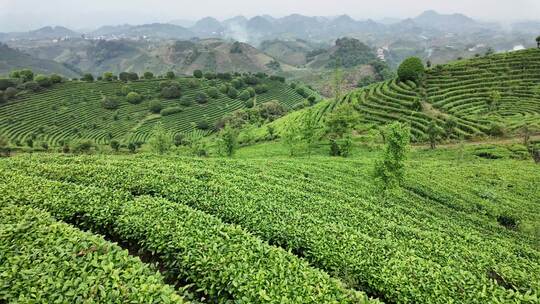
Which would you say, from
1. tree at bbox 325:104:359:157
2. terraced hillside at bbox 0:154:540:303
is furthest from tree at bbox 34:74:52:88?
terraced hillside at bbox 0:154:540:303

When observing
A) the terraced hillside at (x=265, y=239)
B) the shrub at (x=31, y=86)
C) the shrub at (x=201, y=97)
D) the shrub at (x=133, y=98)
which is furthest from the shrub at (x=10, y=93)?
the terraced hillside at (x=265, y=239)

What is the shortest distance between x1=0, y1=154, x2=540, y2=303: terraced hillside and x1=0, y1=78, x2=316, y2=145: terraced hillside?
91.4m

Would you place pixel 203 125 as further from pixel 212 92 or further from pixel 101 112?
pixel 101 112

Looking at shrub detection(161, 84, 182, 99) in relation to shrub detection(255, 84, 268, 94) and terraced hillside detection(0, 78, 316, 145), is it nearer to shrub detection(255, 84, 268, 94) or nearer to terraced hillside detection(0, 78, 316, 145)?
terraced hillside detection(0, 78, 316, 145)

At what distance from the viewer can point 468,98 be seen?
255 feet

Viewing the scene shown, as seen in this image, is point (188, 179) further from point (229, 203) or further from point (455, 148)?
point (455, 148)

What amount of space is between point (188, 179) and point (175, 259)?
7.76 metres

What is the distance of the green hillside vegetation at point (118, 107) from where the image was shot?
105 m

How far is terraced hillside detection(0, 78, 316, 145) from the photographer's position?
104 metres

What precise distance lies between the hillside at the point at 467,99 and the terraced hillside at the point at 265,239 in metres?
45.7

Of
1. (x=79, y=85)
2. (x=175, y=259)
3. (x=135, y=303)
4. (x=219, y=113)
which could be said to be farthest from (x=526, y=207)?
(x=79, y=85)

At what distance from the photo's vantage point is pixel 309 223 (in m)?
14.7

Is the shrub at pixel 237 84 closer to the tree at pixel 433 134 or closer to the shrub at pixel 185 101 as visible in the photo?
the shrub at pixel 185 101

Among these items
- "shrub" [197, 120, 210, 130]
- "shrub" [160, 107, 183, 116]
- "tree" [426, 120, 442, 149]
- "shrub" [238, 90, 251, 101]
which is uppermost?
"tree" [426, 120, 442, 149]
